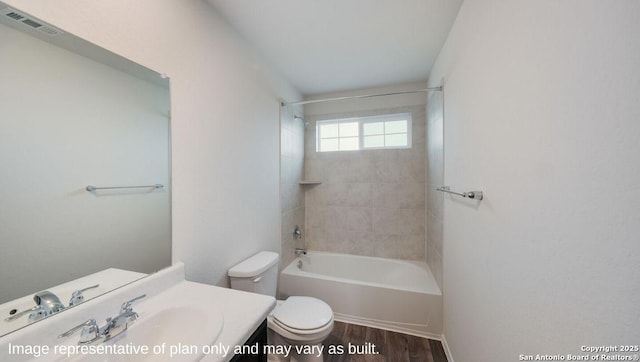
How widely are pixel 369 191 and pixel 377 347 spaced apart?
156 centimetres

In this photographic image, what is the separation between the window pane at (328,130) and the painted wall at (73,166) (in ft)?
6.65

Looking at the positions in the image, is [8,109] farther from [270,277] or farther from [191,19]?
[270,277]

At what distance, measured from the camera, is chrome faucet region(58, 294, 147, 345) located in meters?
0.71

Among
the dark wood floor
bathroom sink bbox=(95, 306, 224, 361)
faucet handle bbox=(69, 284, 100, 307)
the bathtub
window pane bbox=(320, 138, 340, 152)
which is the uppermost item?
window pane bbox=(320, 138, 340, 152)

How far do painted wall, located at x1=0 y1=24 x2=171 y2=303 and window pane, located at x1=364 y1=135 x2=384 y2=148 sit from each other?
2171 mm

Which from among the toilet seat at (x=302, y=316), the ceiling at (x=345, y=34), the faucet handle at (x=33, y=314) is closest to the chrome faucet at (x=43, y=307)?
the faucet handle at (x=33, y=314)

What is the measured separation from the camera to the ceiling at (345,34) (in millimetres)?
1393

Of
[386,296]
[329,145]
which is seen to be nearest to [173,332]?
[386,296]

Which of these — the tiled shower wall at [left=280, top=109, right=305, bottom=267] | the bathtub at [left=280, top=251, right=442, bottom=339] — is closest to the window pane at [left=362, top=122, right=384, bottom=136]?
the tiled shower wall at [left=280, top=109, right=305, bottom=267]

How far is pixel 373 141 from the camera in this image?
9.02ft

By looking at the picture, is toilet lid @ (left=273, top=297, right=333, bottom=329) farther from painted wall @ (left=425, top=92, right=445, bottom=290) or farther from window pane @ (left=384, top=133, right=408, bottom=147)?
window pane @ (left=384, top=133, right=408, bottom=147)

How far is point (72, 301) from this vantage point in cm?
76

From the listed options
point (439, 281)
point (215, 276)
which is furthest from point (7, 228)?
point (439, 281)

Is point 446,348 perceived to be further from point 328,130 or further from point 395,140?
point 328,130
